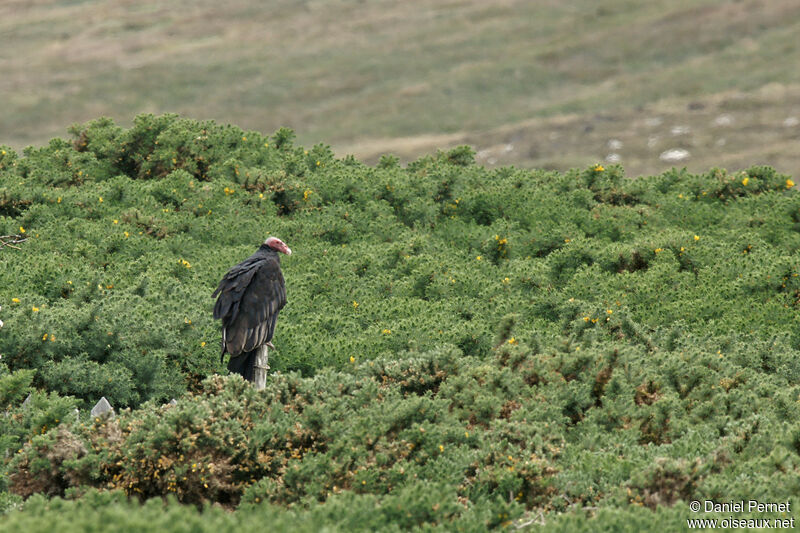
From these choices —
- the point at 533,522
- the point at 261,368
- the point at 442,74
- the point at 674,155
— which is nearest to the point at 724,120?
the point at 674,155

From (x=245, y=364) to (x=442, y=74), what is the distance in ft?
241

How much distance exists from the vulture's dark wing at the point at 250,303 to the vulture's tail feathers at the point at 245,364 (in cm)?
14

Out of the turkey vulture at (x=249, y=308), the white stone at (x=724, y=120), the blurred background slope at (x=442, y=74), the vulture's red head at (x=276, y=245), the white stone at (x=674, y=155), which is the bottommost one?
the white stone at (x=674, y=155)

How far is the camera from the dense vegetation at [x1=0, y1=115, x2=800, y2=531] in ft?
26.1

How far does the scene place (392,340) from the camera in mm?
11547

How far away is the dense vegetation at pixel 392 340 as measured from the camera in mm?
7965

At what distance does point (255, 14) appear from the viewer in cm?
9650

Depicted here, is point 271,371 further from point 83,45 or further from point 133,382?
point 83,45

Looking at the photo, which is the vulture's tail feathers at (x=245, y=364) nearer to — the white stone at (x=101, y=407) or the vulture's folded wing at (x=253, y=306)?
the vulture's folded wing at (x=253, y=306)

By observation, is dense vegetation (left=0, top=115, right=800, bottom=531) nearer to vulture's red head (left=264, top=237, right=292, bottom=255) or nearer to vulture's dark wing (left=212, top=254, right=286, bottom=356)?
vulture's dark wing (left=212, top=254, right=286, bottom=356)

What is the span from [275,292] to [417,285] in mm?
3240

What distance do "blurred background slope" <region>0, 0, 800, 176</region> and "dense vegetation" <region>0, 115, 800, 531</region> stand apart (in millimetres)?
46032

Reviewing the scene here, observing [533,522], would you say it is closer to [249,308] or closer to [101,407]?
[249,308]

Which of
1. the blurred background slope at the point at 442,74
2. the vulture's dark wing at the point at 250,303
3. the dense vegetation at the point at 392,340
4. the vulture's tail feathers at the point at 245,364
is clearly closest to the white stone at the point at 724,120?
the blurred background slope at the point at 442,74
